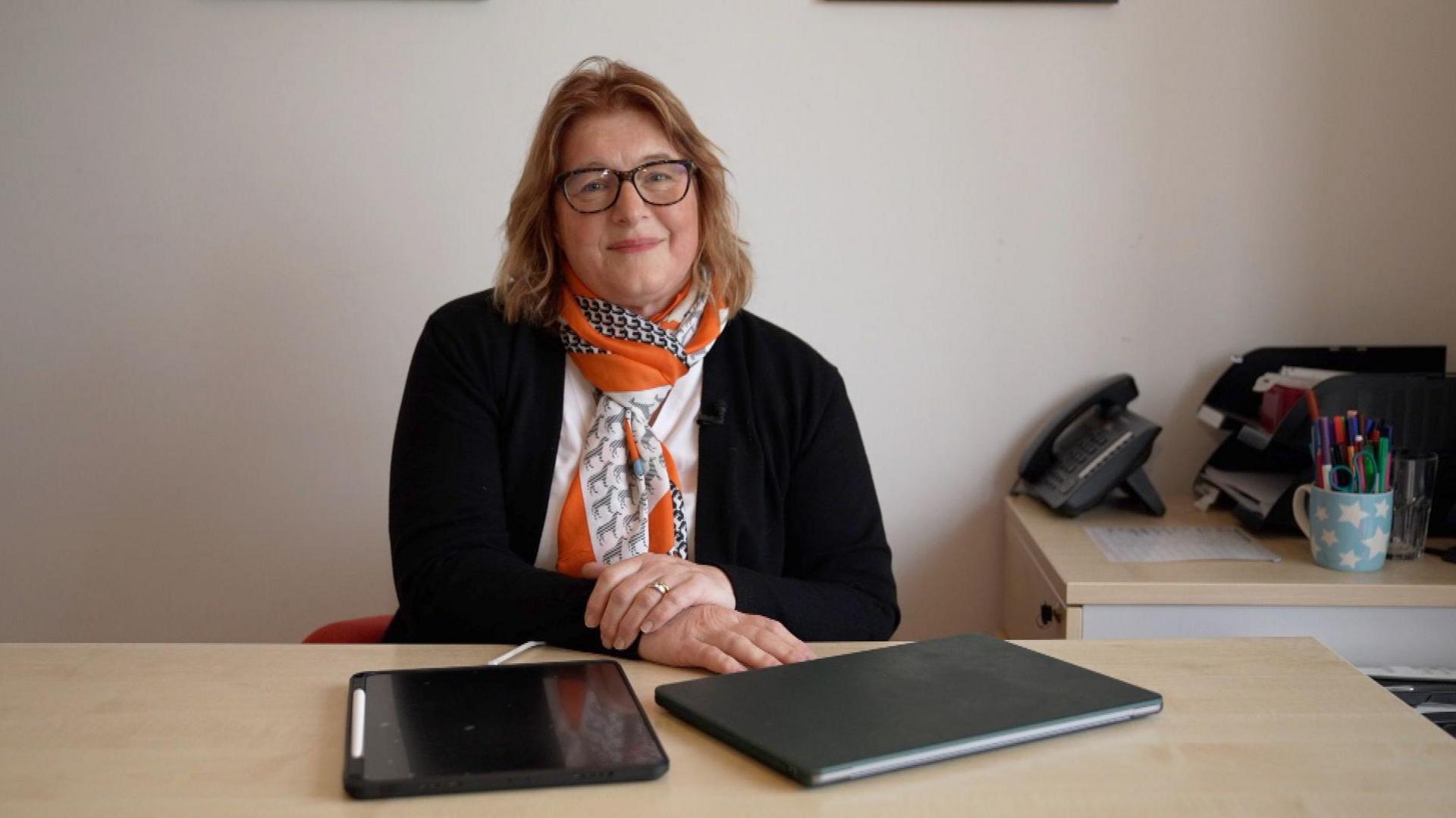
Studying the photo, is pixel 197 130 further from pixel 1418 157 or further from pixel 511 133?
pixel 1418 157

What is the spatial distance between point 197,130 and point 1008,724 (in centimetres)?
190

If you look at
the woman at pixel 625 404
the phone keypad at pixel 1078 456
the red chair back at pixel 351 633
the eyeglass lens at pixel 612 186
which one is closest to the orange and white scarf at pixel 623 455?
the woman at pixel 625 404

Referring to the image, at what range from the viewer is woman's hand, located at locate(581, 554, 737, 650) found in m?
1.28

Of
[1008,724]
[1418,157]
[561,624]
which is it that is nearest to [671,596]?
[561,624]

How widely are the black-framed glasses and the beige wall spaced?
2.06 feet

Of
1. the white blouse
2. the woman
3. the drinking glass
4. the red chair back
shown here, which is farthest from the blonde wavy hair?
the drinking glass

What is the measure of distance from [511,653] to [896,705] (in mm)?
397

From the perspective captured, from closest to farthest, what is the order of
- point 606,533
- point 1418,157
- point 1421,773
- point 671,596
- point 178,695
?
1. point 1421,773
2. point 178,695
3. point 671,596
4. point 606,533
5. point 1418,157

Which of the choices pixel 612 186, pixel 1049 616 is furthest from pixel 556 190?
pixel 1049 616

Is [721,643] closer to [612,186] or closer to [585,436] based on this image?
[585,436]

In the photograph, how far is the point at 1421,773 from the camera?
95cm

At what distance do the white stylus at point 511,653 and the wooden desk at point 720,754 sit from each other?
0.03 meters

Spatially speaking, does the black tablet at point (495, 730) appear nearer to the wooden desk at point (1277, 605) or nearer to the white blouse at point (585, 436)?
the white blouse at point (585, 436)

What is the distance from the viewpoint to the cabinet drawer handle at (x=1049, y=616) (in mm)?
1881
